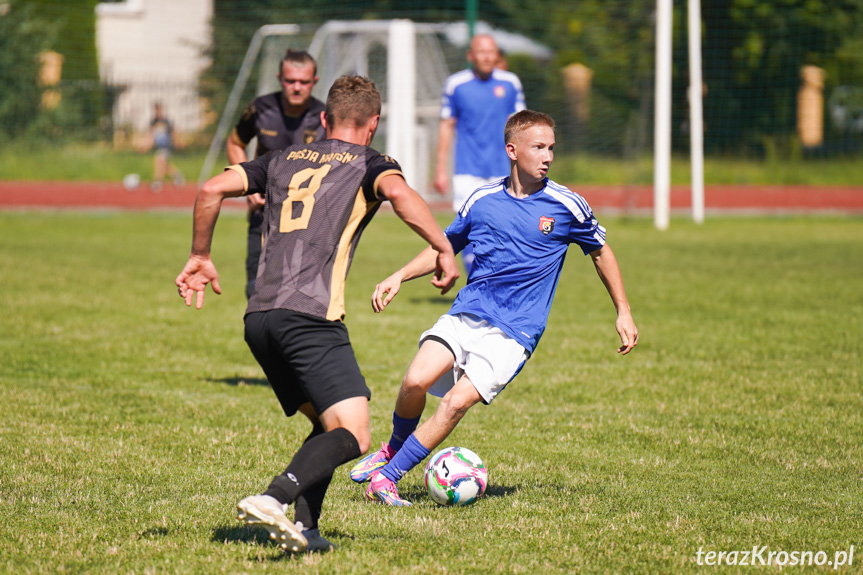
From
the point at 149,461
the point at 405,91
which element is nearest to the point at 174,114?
the point at 405,91

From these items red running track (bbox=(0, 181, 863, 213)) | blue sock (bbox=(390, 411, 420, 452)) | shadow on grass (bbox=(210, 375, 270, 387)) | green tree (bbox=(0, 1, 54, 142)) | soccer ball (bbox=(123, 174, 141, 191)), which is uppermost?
green tree (bbox=(0, 1, 54, 142))

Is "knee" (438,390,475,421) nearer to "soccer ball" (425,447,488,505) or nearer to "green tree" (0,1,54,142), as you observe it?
"soccer ball" (425,447,488,505)

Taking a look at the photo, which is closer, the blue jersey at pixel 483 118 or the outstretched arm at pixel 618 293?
the outstretched arm at pixel 618 293

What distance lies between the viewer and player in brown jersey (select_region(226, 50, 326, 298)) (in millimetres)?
7078

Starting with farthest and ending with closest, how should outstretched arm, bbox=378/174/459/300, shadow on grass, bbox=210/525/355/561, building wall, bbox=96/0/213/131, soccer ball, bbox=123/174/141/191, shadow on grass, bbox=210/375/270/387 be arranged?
building wall, bbox=96/0/213/131 < soccer ball, bbox=123/174/141/191 < shadow on grass, bbox=210/375/270/387 < shadow on grass, bbox=210/525/355/561 < outstretched arm, bbox=378/174/459/300

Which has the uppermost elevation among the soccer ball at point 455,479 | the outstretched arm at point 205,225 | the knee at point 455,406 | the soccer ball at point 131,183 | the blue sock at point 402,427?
the outstretched arm at point 205,225

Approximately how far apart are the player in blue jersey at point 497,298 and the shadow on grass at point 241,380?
8.28ft

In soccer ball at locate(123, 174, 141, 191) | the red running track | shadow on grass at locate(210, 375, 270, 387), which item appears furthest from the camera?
soccer ball at locate(123, 174, 141, 191)

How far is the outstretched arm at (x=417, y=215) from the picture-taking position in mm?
3893

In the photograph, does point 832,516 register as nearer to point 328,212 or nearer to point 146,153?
point 328,212

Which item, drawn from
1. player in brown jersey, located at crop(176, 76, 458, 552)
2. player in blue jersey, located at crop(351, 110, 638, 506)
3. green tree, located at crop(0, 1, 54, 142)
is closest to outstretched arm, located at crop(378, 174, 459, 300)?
player in brown jersey, located at crop(176, 76, 458, 552)

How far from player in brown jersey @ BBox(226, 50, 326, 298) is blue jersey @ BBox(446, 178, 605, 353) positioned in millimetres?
2611

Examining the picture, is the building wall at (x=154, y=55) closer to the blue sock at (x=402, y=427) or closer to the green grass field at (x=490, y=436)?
the green grass field at (x=490, y=436)

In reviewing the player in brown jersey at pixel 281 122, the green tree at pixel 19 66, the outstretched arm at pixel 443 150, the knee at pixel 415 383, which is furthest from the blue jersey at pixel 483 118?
the green tree at pixel 19 66
